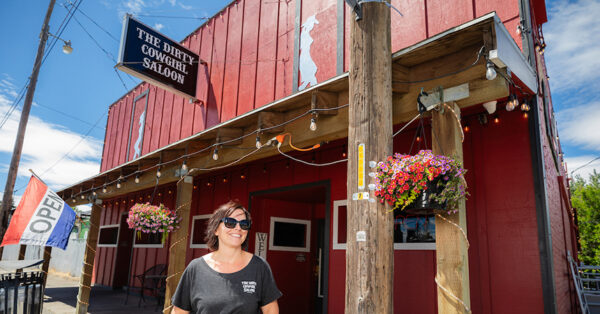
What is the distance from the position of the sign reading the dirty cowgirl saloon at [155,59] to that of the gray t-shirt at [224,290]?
5.89 meters

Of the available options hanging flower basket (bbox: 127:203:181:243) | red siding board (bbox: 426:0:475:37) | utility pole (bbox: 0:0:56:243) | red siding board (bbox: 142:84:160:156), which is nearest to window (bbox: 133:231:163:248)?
red siding board (bbox: 142:84:160:156)

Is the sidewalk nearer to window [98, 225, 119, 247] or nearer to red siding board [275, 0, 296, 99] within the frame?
window [98, 225, 119, 247]

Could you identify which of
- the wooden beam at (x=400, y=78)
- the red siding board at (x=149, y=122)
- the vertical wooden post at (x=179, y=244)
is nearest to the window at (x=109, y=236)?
the red siding board at (x=149, y=122)

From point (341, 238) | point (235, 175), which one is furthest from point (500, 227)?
point (235, 175)

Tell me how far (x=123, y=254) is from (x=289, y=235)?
7.59 m

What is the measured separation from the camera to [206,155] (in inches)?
260

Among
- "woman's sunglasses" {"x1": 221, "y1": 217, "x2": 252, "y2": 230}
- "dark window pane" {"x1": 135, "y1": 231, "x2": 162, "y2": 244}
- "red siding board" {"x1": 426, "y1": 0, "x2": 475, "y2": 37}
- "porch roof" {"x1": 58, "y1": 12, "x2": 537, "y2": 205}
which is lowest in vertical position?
"dark window pane" {"x1": 135, "y1": 231, "x2": 162, "y2": 244}

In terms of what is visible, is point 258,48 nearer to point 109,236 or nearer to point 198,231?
point 198,231

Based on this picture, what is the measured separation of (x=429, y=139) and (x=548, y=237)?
6.13 feet

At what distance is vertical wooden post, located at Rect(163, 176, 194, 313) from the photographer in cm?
628

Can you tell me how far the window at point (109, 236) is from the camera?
45.2 feet

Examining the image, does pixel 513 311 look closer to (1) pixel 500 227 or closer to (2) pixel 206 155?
(1) pixel 500 227

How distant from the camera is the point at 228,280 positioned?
2.28 m

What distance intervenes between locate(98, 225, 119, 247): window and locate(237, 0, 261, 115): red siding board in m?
8.31
